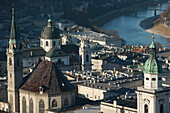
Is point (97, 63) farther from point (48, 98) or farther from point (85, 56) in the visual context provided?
point (48, 98)

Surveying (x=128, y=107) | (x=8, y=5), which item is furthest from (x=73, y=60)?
(x=8, y=5)

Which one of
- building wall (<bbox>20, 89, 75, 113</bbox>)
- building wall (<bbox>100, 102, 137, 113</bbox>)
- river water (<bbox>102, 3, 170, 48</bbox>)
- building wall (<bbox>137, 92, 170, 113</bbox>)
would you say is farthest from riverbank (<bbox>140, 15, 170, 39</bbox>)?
building wall (<bbox>137, 92, 170, 113</bbox>)

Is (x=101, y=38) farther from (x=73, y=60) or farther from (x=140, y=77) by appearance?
(x=140, y=77)

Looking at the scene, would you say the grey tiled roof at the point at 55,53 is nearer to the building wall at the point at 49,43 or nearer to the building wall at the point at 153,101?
the building wall at the point at 49,43

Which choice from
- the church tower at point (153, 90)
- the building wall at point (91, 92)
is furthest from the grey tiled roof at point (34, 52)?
the church tower at point (153, 90)

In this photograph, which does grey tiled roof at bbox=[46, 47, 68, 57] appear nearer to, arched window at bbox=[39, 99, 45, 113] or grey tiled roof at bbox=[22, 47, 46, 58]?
grey tiled roof at bbox=[22, 47, 46, 58]

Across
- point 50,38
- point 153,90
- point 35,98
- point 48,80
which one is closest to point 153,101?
point 153,90
